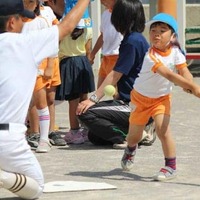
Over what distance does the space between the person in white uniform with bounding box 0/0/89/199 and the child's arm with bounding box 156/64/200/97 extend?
0.99 meters

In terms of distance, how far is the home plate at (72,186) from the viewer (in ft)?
19.8

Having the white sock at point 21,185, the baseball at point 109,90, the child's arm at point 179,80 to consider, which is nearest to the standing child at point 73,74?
the baseball at point 109,90

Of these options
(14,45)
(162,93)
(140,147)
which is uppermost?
(14,45)

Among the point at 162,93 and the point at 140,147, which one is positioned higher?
the point at 162,93

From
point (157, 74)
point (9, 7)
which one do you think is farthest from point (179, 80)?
point (9, 7)

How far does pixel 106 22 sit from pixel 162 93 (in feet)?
7.93

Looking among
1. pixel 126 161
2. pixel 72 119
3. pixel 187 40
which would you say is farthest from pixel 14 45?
A: pixel 187 40

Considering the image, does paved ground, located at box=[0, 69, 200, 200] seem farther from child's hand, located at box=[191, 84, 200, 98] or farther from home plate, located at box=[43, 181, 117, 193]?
child's hand, located at box=[191, 84, 200, 98]

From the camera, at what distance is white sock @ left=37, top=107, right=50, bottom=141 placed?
787 centimetres

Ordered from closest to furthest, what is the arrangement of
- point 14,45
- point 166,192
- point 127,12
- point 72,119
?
1. point 14,45
2. point 166,192
3. point 127,12
4. point 72,119

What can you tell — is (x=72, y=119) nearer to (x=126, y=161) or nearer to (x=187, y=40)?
(x=126, y=161)

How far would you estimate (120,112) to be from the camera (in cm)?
789

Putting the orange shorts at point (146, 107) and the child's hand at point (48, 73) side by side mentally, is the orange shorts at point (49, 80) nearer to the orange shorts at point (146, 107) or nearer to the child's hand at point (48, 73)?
the child's hand at point (48, 73)

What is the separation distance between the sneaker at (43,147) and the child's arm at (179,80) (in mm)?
1869
